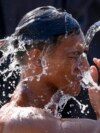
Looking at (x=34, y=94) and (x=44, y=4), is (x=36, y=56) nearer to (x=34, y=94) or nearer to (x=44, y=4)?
(x=34, y=94)

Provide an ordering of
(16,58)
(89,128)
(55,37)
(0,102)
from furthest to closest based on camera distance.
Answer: (0,102)
(16,58)
(55,37)
(89,128)

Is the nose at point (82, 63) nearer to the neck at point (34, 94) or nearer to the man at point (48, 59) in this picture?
the man at point (48, 59)

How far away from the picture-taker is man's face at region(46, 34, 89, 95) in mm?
2717

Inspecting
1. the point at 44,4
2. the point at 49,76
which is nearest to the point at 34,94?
the point at 49,76

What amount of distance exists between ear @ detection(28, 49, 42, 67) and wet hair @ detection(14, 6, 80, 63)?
0.03 meters

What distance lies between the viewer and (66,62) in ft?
8.93

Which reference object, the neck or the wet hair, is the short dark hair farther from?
the neck

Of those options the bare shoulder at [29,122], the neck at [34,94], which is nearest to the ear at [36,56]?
the neck at [34,94]

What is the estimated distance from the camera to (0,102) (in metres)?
4.23

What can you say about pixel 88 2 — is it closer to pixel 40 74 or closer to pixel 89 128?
pixel 40 74

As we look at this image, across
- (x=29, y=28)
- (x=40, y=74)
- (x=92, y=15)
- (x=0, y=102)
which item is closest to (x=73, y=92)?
(x=40, y=74)

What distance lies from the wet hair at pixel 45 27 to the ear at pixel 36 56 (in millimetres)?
26

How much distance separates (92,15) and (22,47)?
1921 mm

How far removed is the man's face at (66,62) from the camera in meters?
2.72
